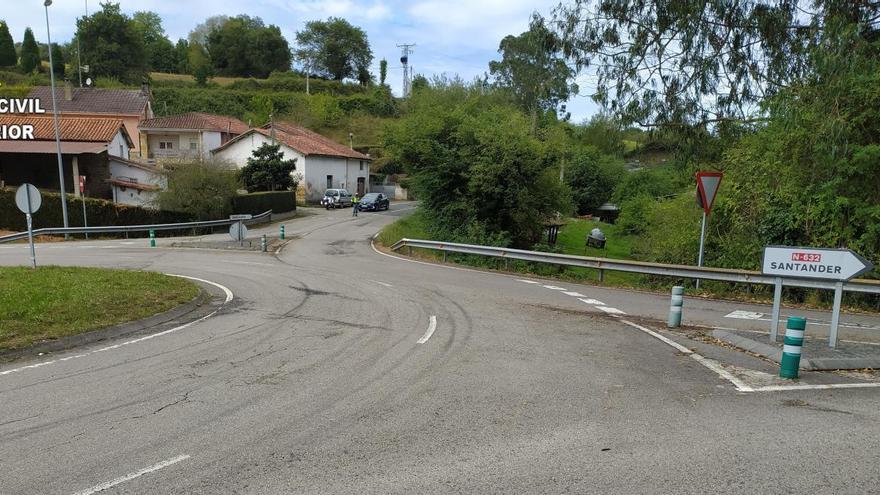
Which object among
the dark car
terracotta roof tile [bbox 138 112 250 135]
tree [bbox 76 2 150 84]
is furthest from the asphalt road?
tree [bbox 76 2 150 84]

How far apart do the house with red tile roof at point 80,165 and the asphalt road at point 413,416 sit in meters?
36.1

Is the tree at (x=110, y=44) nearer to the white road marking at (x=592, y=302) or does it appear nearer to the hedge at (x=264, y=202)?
the hedge at (x=264, y=202)

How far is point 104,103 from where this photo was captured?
2339 inches

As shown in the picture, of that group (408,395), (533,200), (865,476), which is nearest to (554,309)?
(408,395)

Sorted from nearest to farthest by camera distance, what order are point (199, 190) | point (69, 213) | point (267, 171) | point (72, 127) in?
1. point (69, 213)
2. point (199, 190)
3. point (72, 127)
4. point (267, 171)

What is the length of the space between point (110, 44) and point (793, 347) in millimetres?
100404

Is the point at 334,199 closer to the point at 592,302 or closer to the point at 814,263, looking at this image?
the point at 592,302

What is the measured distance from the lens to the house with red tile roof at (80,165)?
135 feet

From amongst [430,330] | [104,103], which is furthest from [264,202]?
[430,330]

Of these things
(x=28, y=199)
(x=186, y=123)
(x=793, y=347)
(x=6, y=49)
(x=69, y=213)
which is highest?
(x=6, y=49)

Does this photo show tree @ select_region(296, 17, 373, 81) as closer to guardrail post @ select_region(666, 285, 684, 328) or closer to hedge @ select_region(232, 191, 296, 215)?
hedge @ select_region(232, 191, 296, 215)

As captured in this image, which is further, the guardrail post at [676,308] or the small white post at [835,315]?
the guardrail post at [676,308]

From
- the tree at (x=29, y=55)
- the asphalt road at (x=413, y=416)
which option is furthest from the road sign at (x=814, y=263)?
A: the tree at (x=29, y=55)

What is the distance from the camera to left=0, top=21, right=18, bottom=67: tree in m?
85.1
